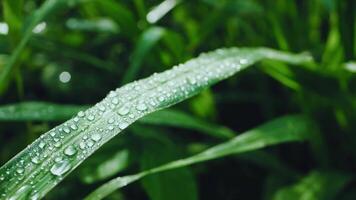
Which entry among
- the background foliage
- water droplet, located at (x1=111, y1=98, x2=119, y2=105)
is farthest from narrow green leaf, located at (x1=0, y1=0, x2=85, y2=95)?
water droplet, located at (x1=111, y1=98, x2=119, y2=105)

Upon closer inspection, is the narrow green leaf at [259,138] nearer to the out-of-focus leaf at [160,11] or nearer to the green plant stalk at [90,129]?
the green plant stalk at [90,129]

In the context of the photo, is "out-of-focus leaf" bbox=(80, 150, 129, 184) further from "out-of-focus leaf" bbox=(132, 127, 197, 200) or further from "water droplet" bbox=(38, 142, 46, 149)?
"water droplet" bbox=(38, 142, 46, 149)

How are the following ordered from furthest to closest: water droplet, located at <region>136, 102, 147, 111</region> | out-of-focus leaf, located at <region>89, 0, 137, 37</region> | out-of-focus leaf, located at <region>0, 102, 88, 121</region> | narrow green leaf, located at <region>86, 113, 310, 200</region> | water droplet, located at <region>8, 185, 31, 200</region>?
out-of-focus leaf, located at <region>89, 0, 137, 37</region>, out-of-focus leaf, located at <region>0, 102, 88, 121</region>, narrow green leaf, located at <region>86, 113, 310, 200</region>, water droplet, located at <region>136, 102, 147, 111</region>, water droplet, located at <region>8, 185, 31, 200</region>

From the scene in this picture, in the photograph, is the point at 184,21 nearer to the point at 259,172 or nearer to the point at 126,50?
the point at 126,50

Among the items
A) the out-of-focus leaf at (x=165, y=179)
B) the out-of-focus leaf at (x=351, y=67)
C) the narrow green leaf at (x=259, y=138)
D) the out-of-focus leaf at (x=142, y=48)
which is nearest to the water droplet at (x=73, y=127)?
the narrow green leaf at (x=259, y=138)

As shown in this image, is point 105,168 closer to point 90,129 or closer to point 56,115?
point 56,115

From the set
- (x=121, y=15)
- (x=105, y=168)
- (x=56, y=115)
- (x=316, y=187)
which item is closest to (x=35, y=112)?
(x=56, y=115)
